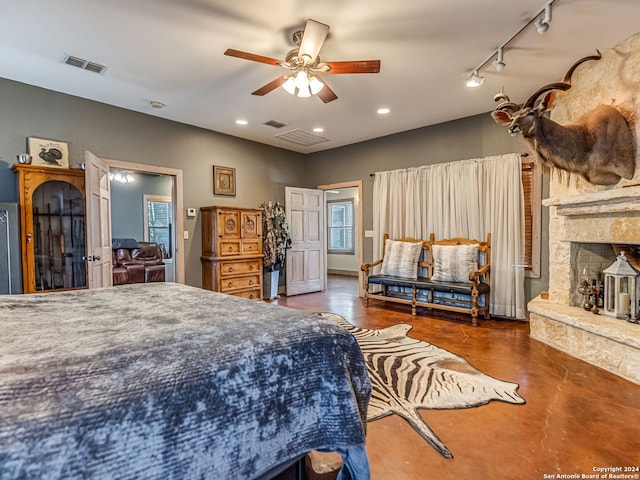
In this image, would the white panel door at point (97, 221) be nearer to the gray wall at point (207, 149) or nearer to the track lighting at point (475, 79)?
the gray wall at point (207, 149)

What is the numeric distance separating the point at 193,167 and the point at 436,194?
148 inches

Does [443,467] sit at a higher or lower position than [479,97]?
lower

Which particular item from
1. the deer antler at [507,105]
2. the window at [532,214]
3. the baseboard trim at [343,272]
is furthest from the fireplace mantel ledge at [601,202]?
the baseboard trim at [343,272]

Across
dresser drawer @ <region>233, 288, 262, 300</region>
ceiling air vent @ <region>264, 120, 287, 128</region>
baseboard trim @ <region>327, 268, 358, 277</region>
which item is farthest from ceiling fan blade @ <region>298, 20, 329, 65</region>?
baseboard trim @ <region>327, 268, 358, 277</region>

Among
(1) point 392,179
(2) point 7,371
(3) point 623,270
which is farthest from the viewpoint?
(1) point 392,179

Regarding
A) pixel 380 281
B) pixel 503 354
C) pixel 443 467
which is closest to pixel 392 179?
pixel 380 281

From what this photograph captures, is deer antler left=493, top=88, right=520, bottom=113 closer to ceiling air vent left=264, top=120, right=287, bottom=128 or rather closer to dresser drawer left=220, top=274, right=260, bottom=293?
ceiling air vent left=264, top=120, right=287, bottom=128

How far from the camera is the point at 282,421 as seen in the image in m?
1.03

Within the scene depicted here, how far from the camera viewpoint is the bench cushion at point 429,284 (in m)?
4.12

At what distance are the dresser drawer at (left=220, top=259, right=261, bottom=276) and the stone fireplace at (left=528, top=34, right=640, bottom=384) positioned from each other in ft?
12.6

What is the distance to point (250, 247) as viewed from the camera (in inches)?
208

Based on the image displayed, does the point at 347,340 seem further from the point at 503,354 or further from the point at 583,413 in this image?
the point at 503,354

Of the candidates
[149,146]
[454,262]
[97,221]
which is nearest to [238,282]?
[97,221]

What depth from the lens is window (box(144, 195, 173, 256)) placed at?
8219 mm
